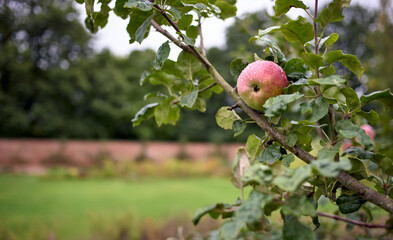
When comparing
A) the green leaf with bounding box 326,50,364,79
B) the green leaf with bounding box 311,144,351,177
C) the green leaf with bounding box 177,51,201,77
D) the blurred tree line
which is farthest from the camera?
the blurred tree line

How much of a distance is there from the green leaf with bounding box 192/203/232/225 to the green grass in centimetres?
193

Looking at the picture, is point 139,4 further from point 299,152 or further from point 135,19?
point 299,152

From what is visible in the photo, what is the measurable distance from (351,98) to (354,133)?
2.2 inches

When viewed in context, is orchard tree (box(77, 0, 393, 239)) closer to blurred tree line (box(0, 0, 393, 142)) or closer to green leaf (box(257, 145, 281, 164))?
green leaf (box(257, 145, 281, 164))

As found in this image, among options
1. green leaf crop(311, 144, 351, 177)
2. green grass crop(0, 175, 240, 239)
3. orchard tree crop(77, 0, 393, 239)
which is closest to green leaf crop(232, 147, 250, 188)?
orchard tree crop(77, 0, 393, 239)

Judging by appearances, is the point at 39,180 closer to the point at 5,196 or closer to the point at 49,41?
the point at 5,196

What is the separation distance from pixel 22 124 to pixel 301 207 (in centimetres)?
856

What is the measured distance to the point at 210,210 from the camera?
0.32m

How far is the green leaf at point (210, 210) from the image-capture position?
321 mm

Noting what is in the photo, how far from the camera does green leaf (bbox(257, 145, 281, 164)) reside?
37cm

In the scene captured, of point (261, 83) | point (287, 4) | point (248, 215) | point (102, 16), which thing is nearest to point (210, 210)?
point (248, 215)

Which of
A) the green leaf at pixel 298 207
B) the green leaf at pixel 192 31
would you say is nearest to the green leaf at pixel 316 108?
the green leaf at pixel 298 207

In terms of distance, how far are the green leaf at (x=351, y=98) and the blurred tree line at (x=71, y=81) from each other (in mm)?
7212

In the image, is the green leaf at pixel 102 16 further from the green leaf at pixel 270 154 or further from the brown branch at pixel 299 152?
the green leaf at pixel 270 154
